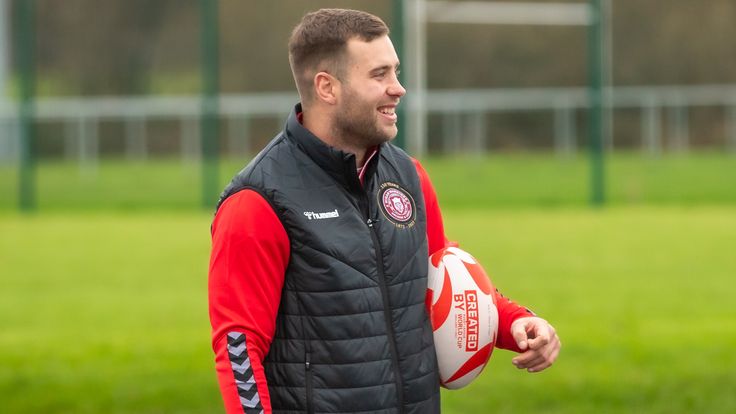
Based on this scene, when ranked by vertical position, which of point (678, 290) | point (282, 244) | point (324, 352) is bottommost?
point (678, 290)

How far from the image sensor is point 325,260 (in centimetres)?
306

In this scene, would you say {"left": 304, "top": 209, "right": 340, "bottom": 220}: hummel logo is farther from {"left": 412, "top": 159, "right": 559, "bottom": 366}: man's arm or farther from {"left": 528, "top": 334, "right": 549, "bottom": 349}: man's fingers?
{"left": 528, "top": 334, "right": 549, "bottom": 349}: man's fingers

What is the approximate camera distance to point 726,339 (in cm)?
762

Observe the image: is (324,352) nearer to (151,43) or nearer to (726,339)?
(726,339)

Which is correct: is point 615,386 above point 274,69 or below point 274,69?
below

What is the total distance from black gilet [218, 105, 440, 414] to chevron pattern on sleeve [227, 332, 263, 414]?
0.11 m

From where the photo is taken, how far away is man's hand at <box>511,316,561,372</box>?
3.21 meters

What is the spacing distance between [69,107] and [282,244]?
19967mm

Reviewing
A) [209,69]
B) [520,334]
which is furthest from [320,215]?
[209,69]

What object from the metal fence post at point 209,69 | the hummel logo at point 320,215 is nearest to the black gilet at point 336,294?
the hummel logo at point 320,215

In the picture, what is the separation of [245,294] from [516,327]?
0.69 metres

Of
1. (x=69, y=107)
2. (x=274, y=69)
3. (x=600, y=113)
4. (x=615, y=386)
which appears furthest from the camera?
(x=69, y=107)

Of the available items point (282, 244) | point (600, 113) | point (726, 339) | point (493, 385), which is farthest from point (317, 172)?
point (600, 113)

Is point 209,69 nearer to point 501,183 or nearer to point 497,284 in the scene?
point 501,183
